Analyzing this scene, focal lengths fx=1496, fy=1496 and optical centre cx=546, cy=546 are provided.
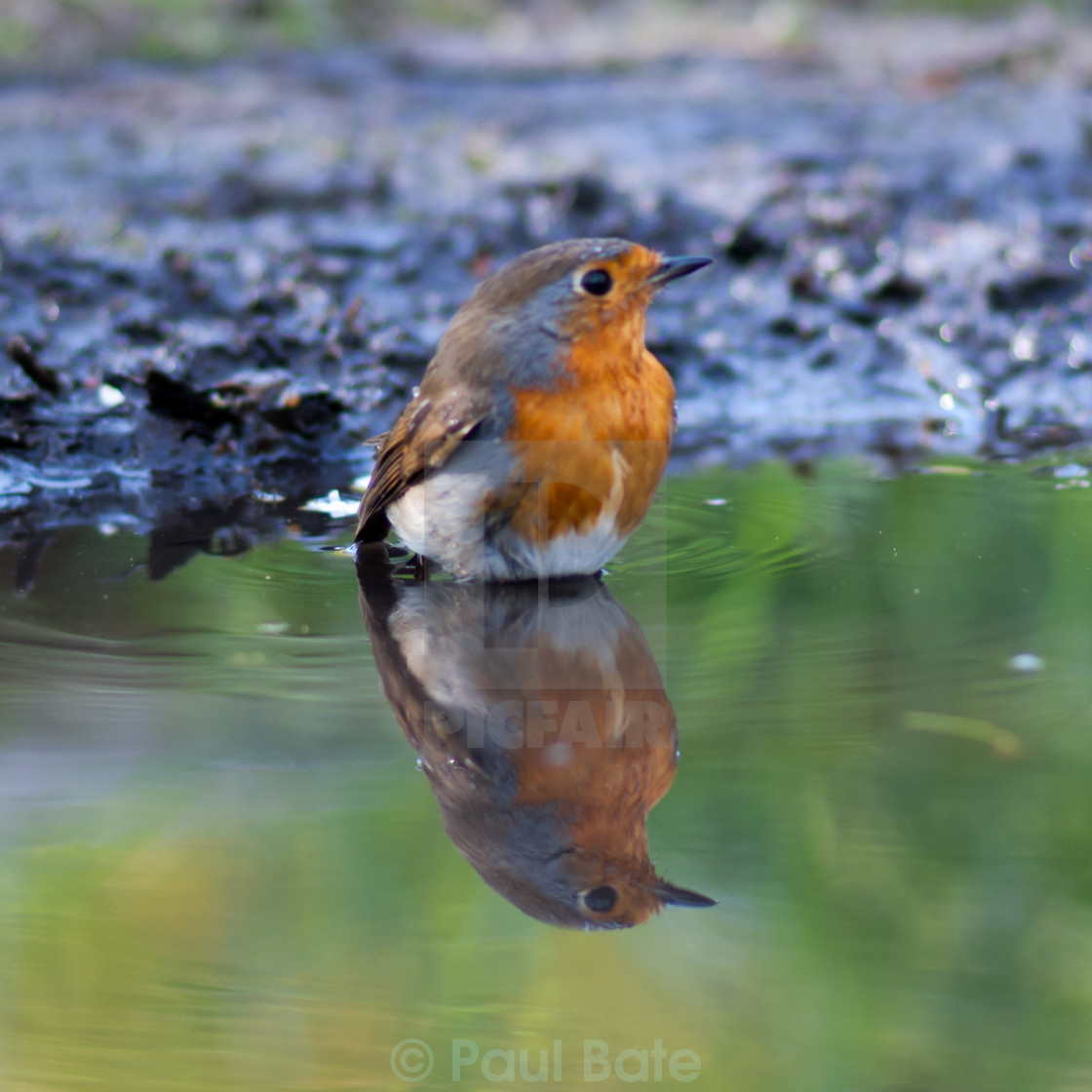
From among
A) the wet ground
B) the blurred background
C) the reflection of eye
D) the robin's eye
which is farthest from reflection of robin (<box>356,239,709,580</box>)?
the blurred background

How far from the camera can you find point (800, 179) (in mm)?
7449

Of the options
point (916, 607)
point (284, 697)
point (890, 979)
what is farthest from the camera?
point (916, 607)

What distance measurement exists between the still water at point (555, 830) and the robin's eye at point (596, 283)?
0.74m

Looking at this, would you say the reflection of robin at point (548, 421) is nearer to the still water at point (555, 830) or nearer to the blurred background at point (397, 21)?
the still water at point (555, 830)

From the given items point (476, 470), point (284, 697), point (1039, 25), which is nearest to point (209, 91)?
point (1039, 25)

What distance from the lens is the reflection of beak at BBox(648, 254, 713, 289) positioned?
3670mm

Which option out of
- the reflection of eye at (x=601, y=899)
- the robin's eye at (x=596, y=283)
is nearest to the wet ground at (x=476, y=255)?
the robin's eye at (x=596, y=283)

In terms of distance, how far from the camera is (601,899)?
2.24 meters

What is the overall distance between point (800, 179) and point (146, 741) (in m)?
5.50

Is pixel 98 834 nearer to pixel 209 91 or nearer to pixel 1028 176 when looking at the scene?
pixel 1028 176

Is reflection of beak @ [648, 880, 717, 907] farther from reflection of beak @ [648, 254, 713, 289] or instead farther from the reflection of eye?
reflection of beak @ [648, 254, 713, 289]
